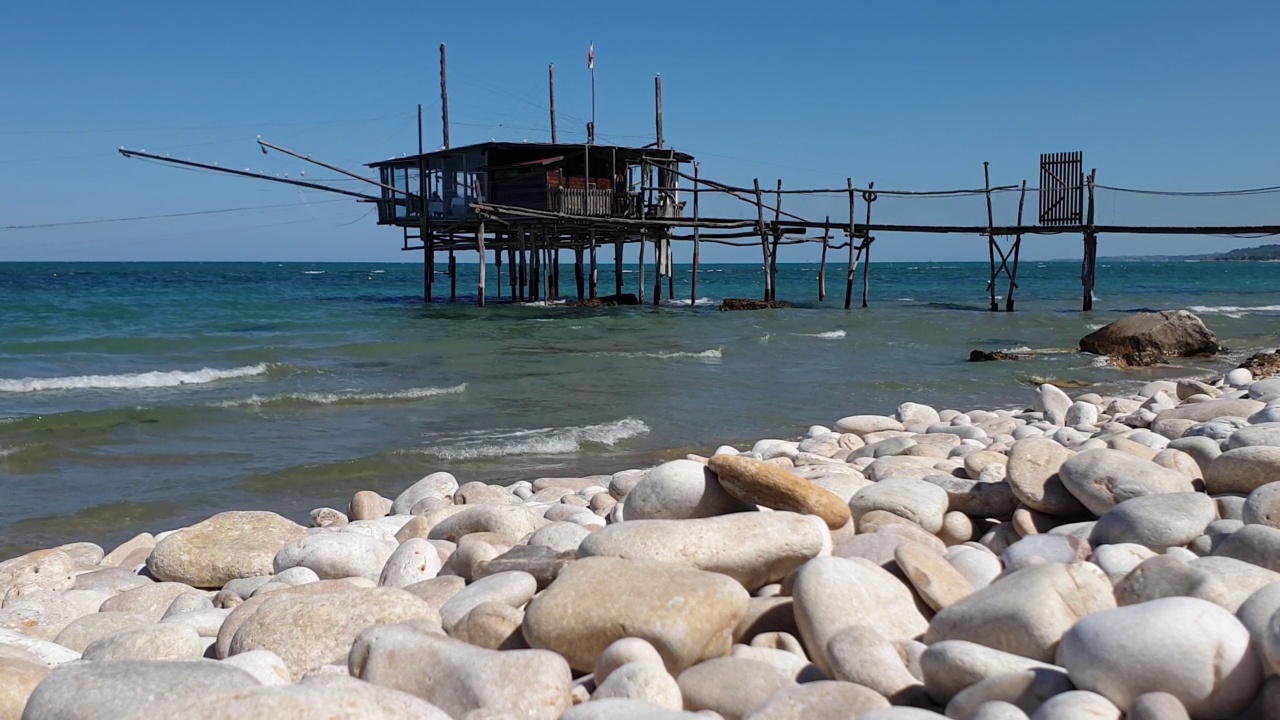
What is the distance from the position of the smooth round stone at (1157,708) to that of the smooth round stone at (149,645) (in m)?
2.98

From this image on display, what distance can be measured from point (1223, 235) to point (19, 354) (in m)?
26.7

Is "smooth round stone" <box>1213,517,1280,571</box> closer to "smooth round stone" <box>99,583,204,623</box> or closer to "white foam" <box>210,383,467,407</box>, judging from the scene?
"smooth round stone" <box>99,583,204,623</box>

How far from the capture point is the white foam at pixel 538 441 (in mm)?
10305

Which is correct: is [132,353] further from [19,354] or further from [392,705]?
[392,705]

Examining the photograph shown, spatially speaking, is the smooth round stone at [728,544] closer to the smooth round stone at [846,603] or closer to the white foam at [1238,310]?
the smooth round stone at [846,603]

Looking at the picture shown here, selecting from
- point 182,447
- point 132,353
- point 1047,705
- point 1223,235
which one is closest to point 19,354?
point 132,353

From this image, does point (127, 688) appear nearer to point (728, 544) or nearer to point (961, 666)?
point (728, 544)

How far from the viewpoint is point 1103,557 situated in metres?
3.68

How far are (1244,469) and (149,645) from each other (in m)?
4.29

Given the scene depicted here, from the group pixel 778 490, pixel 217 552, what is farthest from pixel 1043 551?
pixel 217 552

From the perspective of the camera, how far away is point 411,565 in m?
4.64

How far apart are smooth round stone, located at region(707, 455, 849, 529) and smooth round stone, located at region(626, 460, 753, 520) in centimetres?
12

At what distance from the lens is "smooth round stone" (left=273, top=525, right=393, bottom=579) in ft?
16.4

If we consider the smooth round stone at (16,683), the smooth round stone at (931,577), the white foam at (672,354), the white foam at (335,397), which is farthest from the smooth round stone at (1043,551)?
the white foam at (672,354)
